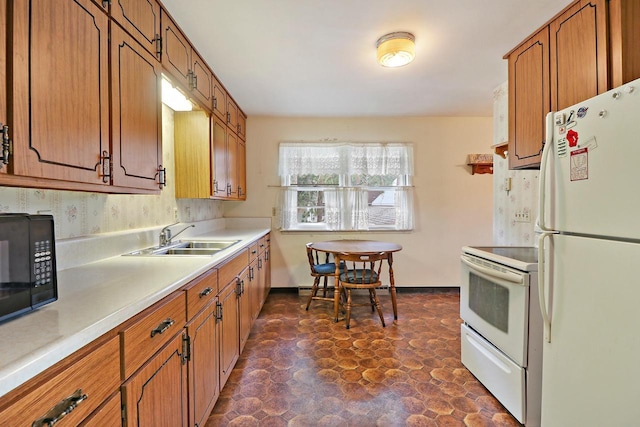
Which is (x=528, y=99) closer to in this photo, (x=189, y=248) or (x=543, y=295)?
(x=543, y=295)

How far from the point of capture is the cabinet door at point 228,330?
177cm

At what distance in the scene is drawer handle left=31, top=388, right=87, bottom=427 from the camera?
62 centimetres

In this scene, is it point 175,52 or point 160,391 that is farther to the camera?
point 175,52

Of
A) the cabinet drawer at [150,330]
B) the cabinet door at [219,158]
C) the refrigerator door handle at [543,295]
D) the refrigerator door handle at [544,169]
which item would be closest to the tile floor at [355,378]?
the refrigerator door handle at [543,295]

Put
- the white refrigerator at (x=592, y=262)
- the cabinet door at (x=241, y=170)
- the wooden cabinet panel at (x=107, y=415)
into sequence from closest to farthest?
the wooden cabinet panel at (x=107, y=415) < the white refrigerator at (x=592, y=262) < the cabinet door at (x=241, y=170)

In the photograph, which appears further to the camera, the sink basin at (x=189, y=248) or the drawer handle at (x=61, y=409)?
the sink basin at (x=189, y=248)

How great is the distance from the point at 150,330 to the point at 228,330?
94 cm

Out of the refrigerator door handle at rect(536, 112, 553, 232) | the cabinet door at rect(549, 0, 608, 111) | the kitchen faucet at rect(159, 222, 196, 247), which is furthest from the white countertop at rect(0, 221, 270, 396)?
the cabinet door at rect(549, 0, 608, 111)

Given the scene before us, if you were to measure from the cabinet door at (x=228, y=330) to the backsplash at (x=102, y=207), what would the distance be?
0.84 metres

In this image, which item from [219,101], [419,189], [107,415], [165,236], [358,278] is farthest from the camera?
[419,189]

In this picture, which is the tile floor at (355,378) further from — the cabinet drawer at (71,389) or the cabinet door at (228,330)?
the cabinet drawer at (71,389)

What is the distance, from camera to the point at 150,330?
101 centimetres

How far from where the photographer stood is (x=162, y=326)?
3.56 ft

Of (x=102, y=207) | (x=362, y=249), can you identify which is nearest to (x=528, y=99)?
(x=362, y=249)
